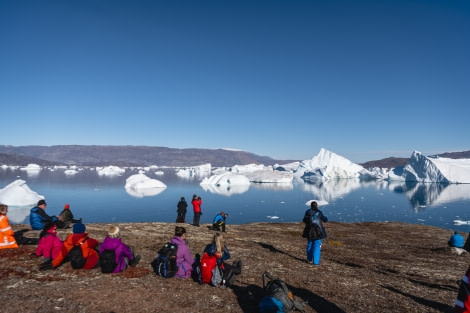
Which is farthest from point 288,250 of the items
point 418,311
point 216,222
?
point 418,311

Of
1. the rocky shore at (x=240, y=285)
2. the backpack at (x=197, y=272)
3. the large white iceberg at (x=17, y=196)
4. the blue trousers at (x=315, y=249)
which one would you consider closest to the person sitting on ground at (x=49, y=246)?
the rocky shore at (x=240, y=285)

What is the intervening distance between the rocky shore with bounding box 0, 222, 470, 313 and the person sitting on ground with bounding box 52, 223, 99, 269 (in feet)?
0.88

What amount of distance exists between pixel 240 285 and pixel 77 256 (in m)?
4.80

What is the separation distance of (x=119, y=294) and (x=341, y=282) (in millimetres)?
6919

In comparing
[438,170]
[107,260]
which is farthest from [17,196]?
[438,170]

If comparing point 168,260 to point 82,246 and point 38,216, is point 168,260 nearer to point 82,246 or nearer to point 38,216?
point 82,246

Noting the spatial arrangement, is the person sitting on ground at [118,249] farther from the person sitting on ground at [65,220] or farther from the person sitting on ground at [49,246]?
the person sitting on ground at [65,220]

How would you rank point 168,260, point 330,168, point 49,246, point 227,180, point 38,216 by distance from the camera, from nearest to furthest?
1. point 168,260
2. point 49,246
3. point 38,216
4. point 227,180
5. point 330,168

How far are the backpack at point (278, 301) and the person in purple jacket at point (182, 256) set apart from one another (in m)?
2.55

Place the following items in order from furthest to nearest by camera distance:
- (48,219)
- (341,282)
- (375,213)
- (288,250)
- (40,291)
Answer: (375,213), (288,250), (48,219), (341,282), (40,291)

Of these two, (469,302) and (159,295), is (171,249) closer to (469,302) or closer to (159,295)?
(159,295)

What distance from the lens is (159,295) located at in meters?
7.53

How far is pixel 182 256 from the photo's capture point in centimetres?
874

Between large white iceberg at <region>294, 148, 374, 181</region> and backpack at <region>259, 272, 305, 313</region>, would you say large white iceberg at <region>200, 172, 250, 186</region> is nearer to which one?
large white iceberg at <region>294, 148, 374, 181</region>
